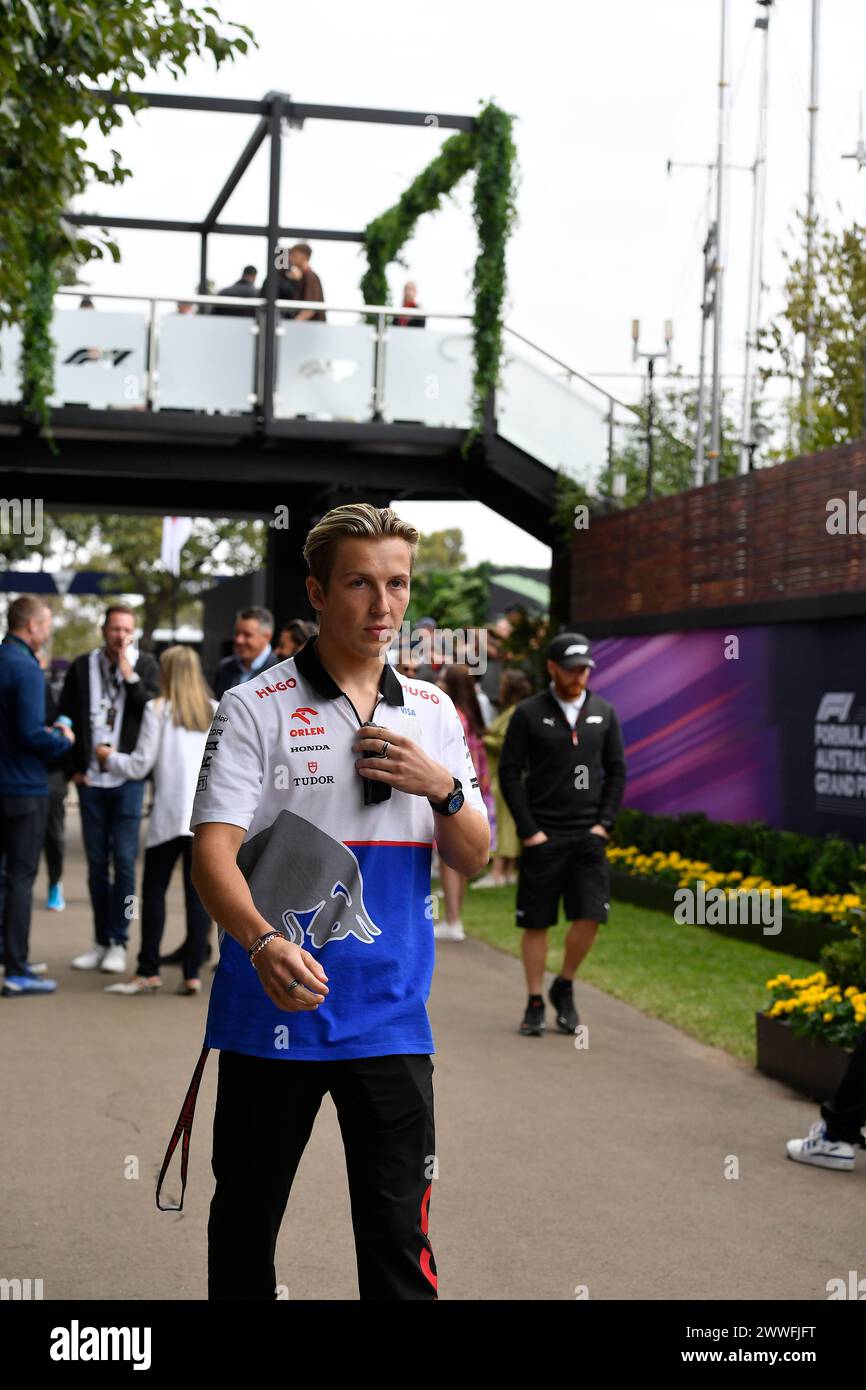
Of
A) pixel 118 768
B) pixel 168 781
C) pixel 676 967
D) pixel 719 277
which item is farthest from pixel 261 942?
pixel 719 277

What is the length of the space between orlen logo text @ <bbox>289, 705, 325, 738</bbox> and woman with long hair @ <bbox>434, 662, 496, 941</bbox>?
9226 millimetres

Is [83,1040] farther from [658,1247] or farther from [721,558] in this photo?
[721,558]

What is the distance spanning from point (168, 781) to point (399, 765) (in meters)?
7.04

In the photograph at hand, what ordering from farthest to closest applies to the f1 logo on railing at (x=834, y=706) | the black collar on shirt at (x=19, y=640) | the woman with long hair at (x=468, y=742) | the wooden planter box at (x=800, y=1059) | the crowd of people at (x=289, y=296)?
1. the crowd of people at (x=289, y=296)
2. the woman with long hair at (x=468, y=742)
3. the f1 logo on railing at (x=834, y=706)
4. the black collar on shirt at (x=19, y=640)
5. the wooden planter box at (x=800, y=1059)

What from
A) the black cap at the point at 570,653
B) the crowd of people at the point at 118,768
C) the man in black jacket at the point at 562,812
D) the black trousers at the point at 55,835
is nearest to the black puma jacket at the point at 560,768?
the man in black jacket at the point at 562,812

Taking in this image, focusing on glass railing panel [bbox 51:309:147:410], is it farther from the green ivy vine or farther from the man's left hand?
the man's left hand

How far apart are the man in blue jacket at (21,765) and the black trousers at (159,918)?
23.5 inches

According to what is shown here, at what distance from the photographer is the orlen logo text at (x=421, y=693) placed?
11.9 ft

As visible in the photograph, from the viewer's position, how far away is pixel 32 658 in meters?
9.82

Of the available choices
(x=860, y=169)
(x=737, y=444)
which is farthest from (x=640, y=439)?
(x=860, y=169)

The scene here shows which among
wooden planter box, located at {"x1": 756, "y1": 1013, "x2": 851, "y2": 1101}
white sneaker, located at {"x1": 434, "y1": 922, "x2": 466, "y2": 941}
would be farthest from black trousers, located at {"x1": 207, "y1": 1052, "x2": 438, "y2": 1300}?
white sneaker, located at {"x1": 434, "y1": 922, "x2": 466, "y2": 941}

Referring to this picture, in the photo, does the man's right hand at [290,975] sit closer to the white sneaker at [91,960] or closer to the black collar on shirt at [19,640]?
the black collar on shirt at [19,640]

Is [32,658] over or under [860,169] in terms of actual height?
under

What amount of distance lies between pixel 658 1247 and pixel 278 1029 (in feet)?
8.35
